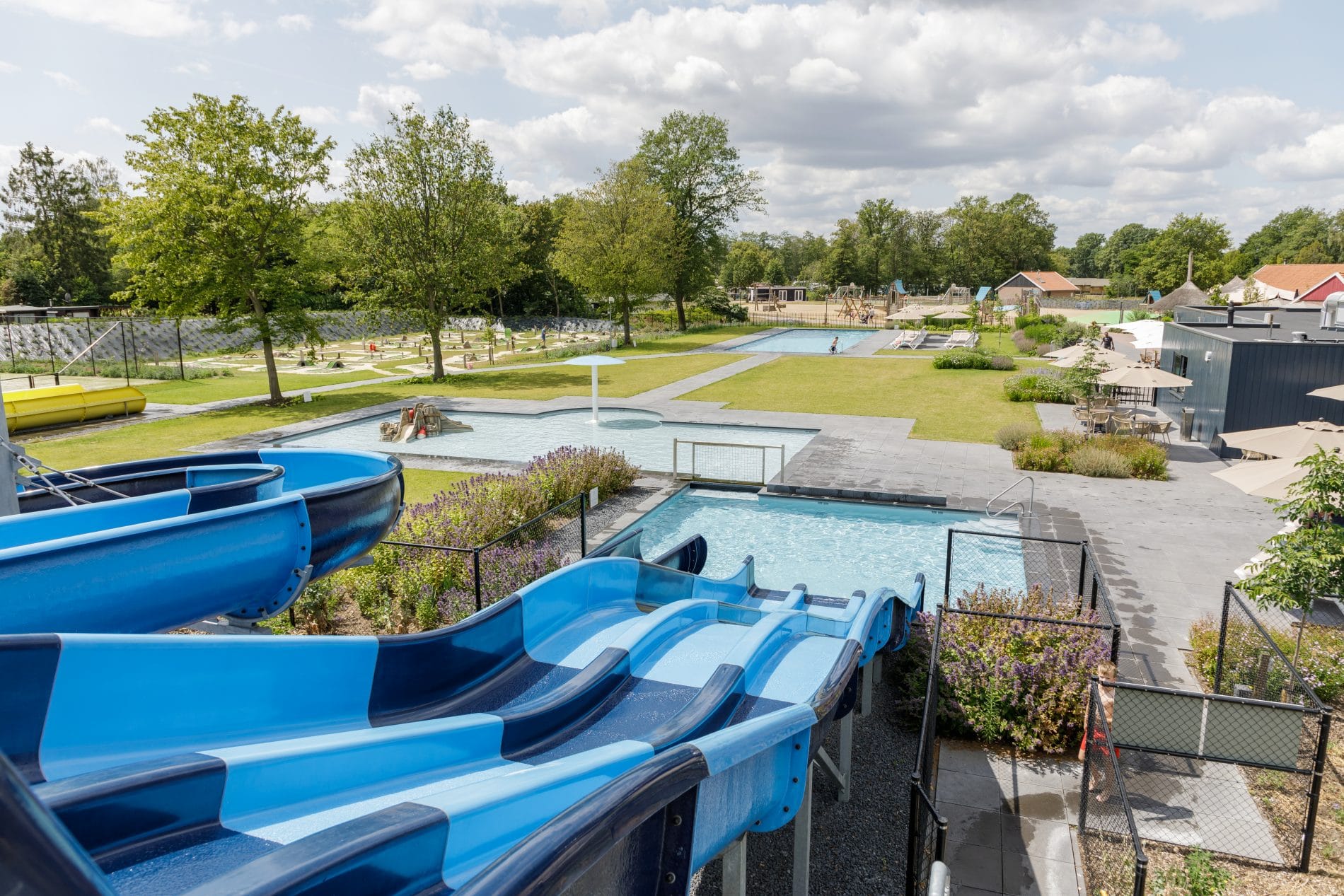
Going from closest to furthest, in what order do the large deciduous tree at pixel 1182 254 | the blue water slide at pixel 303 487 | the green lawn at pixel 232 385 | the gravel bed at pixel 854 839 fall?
the gravel bed at pixel 854 839 < the blue water slide at pixel 303 487 < the green lawn at pixel 232 385 < the large deciduous tree at pixel 1182 254

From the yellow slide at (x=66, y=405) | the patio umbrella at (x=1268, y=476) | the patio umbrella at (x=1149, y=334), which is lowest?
the yellow slide at (x=66, y=405)

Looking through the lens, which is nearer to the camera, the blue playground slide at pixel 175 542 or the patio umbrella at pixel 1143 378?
the blue playground slide at pixel 175 542

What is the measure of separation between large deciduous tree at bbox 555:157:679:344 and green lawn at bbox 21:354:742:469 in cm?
541

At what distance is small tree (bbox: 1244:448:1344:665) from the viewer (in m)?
8.50

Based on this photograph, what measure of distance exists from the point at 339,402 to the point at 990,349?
33886 mm

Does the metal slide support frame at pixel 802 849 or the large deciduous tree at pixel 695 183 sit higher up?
the large deciduous tree at pixel 695 183

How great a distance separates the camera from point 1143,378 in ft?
69.8

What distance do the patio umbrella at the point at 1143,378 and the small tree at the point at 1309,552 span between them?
41.7 ft

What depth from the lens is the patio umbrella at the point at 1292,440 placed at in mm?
11477

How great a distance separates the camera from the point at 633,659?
621 cm

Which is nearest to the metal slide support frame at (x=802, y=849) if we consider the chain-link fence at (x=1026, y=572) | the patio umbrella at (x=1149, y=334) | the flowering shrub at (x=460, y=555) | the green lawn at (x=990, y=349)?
the chain-link fence at (x=1026, y=572)

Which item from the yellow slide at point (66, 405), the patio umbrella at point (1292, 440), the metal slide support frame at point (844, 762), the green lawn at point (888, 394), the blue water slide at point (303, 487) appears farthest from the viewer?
the green lawn at point (888, 394)

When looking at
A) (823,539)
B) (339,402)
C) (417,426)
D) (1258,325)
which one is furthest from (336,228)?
(1258,325)

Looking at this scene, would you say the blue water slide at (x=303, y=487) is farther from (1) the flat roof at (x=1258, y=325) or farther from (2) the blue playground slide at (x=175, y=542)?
(1) the flat roof at (x=1258, y=325)
